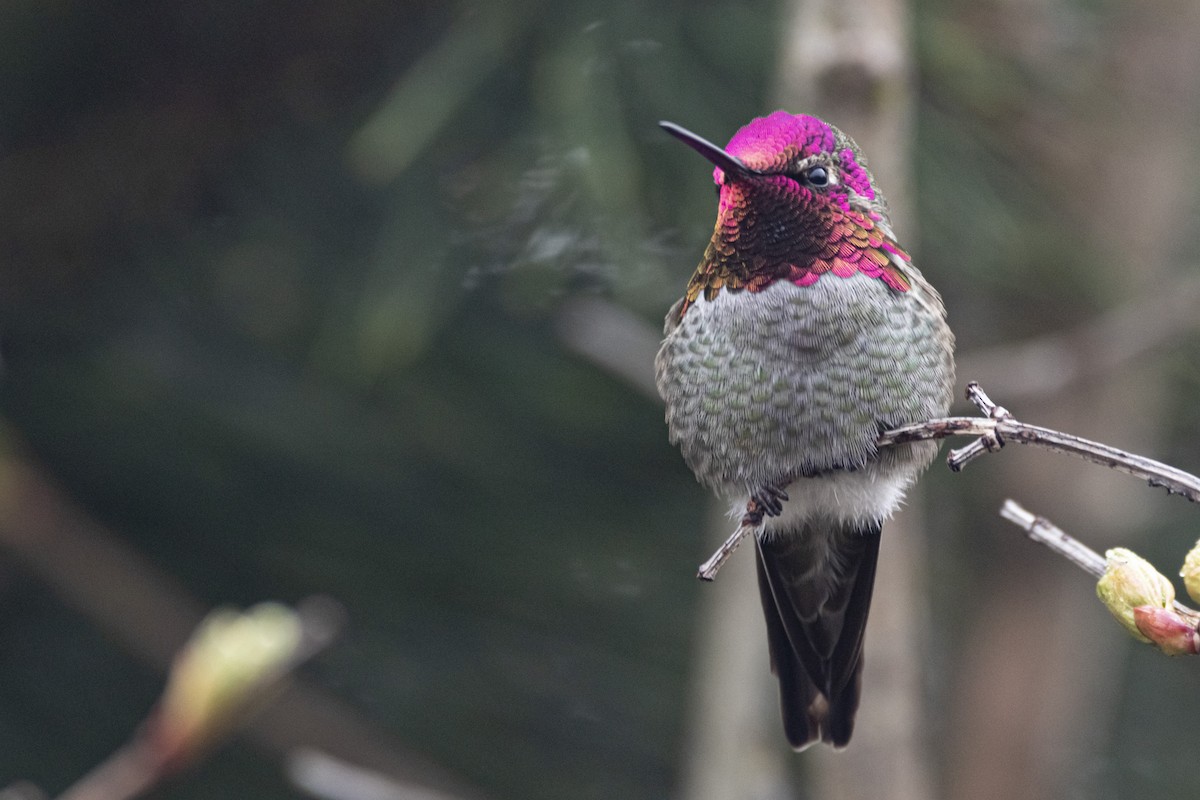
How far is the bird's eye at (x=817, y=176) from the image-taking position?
1551 mm

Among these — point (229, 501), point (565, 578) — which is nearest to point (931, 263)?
point (565, 578)

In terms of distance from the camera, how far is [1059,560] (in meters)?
3.42

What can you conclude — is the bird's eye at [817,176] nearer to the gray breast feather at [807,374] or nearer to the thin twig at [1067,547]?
the gray breast feather at [807,374]

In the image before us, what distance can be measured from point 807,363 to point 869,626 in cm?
77

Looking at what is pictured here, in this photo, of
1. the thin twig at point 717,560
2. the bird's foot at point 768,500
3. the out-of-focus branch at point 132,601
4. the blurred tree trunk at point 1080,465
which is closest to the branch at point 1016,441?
the thin twig at point 717,560

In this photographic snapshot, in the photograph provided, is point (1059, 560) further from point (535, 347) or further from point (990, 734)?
point (535, 347)

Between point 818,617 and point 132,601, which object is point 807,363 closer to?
point 818,617

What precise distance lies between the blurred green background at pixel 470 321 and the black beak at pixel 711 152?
3.18ft

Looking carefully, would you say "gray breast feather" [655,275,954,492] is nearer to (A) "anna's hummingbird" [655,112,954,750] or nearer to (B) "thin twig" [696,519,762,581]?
(A) "anna's hummingbird" [655,112,954,750]

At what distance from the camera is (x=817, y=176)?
1560 millimetres

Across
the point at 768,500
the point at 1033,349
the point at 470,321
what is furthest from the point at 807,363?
the point at 470,321

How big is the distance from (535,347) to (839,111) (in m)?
1.07

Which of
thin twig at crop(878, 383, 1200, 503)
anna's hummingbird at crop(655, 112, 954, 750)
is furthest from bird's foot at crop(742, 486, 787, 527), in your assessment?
thin twig at crop(878, 383, 1200, 503)

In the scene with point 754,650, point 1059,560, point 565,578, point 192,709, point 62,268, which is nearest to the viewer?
point 192,709
